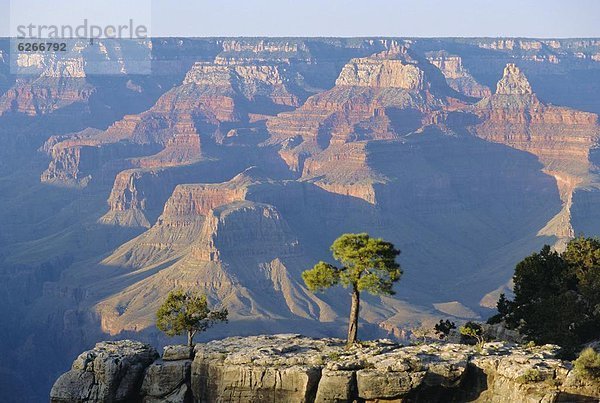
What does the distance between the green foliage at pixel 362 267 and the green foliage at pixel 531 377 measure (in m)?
8.62

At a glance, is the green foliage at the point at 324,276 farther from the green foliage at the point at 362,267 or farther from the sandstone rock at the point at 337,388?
the sandstone rock at the point at 337,388

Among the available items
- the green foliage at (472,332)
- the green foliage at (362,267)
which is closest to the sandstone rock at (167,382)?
the green foliage at (362,267)

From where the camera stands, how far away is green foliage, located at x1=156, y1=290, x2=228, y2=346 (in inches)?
2434

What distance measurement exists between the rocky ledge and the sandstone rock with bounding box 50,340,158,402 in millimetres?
39

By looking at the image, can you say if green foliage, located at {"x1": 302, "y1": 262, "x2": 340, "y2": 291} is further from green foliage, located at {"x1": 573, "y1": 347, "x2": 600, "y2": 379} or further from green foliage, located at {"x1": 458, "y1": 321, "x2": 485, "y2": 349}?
green foliage, located at {"x1": 573, "y1": 347, "x2": 600, "y2": 379}

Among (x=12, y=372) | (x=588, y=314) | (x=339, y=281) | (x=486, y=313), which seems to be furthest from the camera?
(x=486, y=313)

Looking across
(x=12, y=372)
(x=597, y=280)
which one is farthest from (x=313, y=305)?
(x=597, y=280)

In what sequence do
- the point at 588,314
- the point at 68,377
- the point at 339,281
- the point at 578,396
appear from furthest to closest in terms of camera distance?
the point at 588,314
the point at 339,281
the point at 68,377
the point at 578,396

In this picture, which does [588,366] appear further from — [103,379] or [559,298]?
[103,379]

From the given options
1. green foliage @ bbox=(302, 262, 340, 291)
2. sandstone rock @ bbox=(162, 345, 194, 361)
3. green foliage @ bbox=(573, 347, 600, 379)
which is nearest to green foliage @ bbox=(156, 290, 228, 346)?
sandstone rock @ bbox=(162, 345, 194, 361)

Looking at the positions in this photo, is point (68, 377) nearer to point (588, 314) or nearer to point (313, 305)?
point (588, 314)

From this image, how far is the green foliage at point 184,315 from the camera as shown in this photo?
61.8m

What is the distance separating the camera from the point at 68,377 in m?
56.1

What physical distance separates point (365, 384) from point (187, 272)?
14864 centimetres
